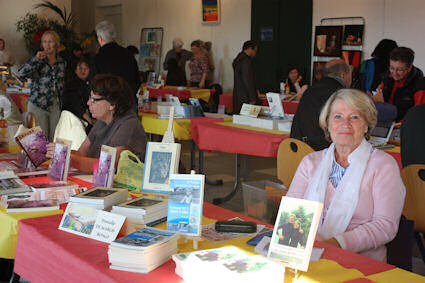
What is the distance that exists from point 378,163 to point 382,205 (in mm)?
178

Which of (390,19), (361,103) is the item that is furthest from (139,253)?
(390,19)

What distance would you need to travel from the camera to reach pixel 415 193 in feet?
8.91

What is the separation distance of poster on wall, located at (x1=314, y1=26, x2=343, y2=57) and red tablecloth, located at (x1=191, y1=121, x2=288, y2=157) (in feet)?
15.3

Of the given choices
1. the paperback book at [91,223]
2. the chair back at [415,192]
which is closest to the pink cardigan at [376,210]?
the chair back at [415,192]

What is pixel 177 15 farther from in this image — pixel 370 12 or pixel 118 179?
pixel 118 179

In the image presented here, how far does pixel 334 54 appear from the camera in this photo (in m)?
9.30

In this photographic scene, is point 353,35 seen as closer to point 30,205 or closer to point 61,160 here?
point 61,160

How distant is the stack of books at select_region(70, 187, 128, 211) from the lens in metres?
2.01

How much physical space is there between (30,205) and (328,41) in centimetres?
788

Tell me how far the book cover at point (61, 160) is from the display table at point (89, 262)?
2.19ft

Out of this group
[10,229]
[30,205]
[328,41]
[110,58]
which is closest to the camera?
[10,229]

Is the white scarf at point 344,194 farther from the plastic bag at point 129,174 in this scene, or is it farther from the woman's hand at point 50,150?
the woman's hand at point 50,150

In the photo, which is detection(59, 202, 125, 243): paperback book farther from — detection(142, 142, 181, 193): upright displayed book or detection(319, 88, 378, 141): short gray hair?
detection(319, 88, 378, 141): short gray hair

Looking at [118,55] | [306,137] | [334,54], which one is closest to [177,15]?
[334,54]
